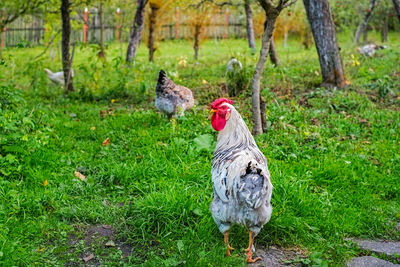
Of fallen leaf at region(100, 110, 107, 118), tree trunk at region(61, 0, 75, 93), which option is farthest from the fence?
fallen leaf at region(100, 110, 107, 118)

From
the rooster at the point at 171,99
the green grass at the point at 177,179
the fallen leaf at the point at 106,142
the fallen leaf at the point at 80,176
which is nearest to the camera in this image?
the green grass at the point at 177,179

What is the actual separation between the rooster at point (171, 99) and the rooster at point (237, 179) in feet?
10.6

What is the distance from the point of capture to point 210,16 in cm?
1492

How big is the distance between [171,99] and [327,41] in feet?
13.8

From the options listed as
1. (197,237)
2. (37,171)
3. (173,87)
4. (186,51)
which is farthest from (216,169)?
(186,51)

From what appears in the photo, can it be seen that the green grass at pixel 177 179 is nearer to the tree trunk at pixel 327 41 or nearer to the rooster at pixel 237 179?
the rooster at pixel 237 179

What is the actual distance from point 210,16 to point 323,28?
6.55 meters

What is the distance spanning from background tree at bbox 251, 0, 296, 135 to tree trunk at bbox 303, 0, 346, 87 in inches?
132

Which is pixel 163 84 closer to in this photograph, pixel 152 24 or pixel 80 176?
pixel 80 176

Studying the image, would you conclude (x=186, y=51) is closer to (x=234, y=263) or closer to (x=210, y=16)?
(x=210, y=16)

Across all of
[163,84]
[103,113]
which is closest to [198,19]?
[103,113]

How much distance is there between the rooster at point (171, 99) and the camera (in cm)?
691

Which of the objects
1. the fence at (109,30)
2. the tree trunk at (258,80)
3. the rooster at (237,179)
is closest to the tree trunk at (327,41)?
the tree trunk at (258,80)

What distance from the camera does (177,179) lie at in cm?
490
